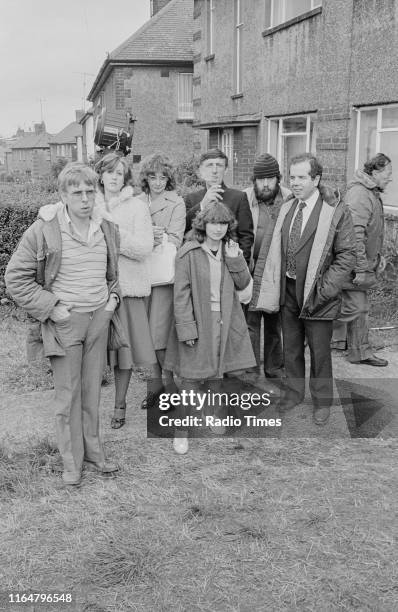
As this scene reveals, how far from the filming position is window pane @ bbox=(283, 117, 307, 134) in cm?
1198

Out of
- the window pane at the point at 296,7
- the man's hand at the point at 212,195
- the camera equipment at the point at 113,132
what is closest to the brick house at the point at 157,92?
the window pane at the point at 296,7

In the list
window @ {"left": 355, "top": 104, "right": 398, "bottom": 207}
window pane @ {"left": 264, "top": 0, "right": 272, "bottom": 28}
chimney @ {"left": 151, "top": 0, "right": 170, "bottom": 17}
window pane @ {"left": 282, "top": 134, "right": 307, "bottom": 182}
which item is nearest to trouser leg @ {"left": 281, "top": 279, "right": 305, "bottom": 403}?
window @ {"left": 355, "top": 104, "right": 398, "bottom": 207}

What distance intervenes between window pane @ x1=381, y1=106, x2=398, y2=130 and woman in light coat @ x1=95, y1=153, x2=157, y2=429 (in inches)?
225

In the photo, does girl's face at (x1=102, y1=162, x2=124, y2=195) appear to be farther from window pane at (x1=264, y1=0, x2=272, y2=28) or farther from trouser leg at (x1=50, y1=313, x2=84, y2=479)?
window pane at (x1=264, y1=0, x2=272, y2=28)

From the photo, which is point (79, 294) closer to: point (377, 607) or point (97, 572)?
point (97, 572)

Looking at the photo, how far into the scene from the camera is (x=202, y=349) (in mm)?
4691

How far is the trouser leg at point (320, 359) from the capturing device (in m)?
5.03

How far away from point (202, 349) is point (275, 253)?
3.16 ft

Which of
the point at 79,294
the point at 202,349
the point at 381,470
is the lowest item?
the point at 381,470

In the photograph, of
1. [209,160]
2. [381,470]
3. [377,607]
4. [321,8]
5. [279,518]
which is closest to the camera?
[377,607]

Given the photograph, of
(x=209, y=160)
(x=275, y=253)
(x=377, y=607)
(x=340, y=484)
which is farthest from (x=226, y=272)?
(x=377, y=607)

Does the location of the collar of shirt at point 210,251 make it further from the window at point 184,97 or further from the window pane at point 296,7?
the window at point 184,97

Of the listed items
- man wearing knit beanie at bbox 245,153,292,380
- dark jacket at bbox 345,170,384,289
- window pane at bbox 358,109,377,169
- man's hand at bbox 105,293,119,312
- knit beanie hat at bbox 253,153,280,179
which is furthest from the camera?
window pane at bbox 358,109,377,169

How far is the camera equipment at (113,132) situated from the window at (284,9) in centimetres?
457
